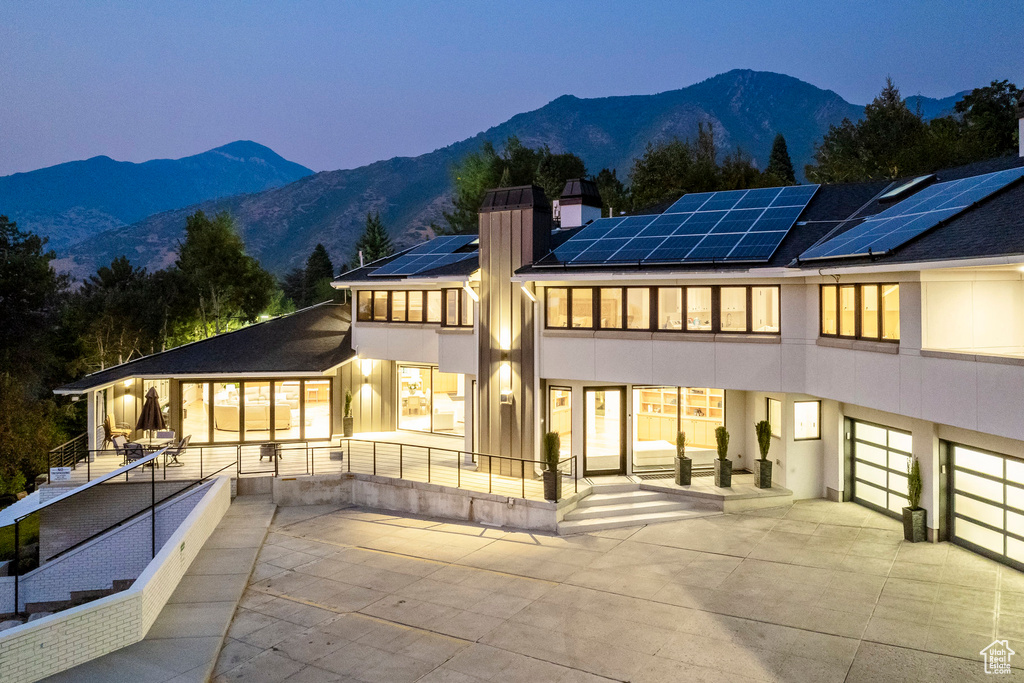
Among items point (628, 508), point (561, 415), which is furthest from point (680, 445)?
point (561, 415)

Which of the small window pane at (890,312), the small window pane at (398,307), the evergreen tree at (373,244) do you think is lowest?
the small window pane at (890,312)

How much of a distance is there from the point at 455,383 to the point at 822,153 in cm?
4887

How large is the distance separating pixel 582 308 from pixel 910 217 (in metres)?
7.92

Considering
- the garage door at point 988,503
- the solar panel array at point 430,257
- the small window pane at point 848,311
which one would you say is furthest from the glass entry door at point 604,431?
the garage door at point 988,503

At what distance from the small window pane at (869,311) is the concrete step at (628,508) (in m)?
5.79

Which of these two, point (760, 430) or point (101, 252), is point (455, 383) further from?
point (101, 252)

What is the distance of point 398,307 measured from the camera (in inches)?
930

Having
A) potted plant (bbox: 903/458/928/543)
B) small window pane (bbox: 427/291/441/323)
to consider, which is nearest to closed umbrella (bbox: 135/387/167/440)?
small window pane (bbox: 427/291/441/323)

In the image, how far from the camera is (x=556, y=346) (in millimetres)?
18453

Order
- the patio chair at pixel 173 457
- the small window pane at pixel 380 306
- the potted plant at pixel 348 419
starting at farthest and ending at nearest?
the small window pane at pixel 380 306 < the potted plant at pixel 348 419 < the patio chair at pixel 173 457

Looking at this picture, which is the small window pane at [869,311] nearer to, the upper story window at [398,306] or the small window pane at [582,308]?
the small window pane at [582,308]

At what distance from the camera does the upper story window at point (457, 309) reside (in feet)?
68.9

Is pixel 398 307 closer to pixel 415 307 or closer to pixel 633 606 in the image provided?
pixel 415 307

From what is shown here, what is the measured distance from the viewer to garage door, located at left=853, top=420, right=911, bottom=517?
49.3 feet
